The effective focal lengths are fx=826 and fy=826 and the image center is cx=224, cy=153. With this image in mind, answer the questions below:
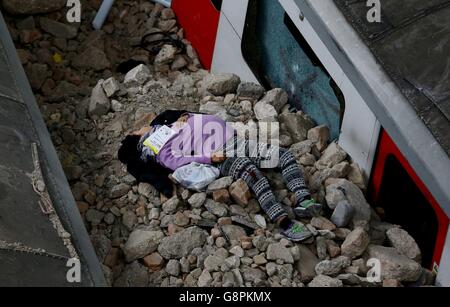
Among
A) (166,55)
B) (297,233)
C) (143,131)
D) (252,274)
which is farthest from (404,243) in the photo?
(166,55)

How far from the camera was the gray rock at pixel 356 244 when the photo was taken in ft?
17.1

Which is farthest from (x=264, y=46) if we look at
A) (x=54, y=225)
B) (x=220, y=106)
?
(x=54, y=225)

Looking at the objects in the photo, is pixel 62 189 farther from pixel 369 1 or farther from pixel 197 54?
pixel 197 54

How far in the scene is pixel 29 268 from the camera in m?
4.41

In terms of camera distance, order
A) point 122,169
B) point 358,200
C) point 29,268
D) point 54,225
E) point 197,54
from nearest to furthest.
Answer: point 29,268 < point 54,225 < point 358,200 < point 122,169 < point 197,54

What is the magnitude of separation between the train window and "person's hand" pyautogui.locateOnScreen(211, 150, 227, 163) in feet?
3.66

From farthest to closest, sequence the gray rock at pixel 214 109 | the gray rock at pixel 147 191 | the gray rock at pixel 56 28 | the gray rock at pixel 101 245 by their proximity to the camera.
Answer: the gray rock at pixel 56 28 < the gray rock at pixel 214 109 < the gray rock at pixel 147 191 < the gray rock at pixel 101 245

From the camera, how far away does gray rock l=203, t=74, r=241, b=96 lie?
21.9ft

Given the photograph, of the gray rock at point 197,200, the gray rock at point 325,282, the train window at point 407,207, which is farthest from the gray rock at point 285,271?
the train window at point 407,207

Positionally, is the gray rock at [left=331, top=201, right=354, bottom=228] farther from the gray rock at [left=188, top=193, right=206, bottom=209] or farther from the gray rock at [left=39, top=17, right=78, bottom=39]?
the gray rock at [left=39, top=17, right=78, bottom=39]

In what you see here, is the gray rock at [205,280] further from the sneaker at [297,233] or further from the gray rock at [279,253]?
the sneaker at [297,233]

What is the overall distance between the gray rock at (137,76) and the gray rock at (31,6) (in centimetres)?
115

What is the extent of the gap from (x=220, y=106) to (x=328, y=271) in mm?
1950

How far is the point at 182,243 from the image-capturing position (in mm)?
5180
